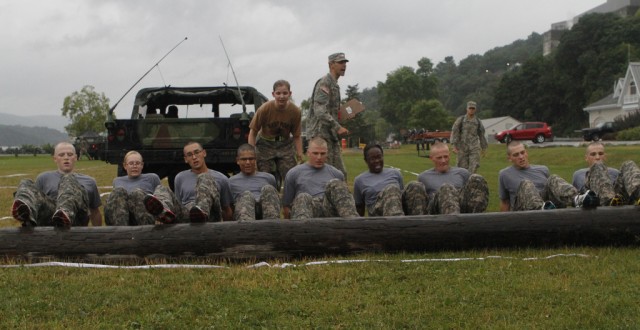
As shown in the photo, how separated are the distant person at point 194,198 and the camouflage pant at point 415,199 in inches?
67.5

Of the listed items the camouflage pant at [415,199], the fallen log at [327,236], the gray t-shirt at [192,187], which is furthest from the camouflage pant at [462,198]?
the gray t-shirt at [192,187]

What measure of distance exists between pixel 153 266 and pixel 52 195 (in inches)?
65.0

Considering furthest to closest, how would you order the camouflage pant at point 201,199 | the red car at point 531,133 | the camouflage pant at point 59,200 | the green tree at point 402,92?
the green tree at point 402,92
the red car at point 531,133
the camouflage pant at point 201,199
the camouflage pant at point 59,200

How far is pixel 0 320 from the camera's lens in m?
4.07

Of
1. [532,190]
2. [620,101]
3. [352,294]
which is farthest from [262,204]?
[620,101]

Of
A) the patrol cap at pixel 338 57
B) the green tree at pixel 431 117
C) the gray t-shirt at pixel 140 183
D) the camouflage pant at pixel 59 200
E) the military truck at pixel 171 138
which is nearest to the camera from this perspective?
the camouflage pant at pixel 59 200

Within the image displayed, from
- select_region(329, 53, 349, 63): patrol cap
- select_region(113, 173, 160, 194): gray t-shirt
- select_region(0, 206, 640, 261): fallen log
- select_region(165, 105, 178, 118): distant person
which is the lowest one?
select_region(0, 206, 640, 261): fallen log

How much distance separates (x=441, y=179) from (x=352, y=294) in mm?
2865

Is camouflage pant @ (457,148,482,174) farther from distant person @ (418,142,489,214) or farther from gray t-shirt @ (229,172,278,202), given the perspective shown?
gray t-shirt @ (229,172,278,202)

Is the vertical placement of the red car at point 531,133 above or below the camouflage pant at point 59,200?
below

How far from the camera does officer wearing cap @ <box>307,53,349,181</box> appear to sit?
27.5ft

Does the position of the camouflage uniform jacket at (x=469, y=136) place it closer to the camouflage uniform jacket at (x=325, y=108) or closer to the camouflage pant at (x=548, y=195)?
the camouflage uniform jacket at (x=325, y=108)

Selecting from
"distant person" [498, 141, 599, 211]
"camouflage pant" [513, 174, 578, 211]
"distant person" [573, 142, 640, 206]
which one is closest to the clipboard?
"distant person" [498, 141, 599, 211]

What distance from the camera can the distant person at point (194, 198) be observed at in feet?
19.2
